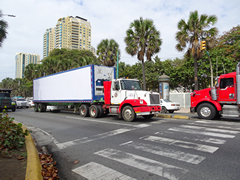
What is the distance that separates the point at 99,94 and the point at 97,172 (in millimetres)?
9176

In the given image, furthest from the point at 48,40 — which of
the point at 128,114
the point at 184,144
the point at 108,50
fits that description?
the point at 184,144

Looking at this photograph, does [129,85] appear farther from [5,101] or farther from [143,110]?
[5,101]

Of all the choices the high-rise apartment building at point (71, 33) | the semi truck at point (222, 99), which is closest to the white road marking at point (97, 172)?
the semi truck at point (222, 99)

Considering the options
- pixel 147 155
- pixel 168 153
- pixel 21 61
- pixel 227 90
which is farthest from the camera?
pixel 21 61

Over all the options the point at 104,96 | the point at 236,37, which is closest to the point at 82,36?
the point at 236,37

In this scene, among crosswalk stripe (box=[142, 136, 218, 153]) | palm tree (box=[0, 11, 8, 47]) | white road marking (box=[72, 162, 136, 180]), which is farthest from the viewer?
palm tree (box=[0, 11, 8, 47])

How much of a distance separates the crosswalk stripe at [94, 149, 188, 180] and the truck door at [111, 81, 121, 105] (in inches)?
240

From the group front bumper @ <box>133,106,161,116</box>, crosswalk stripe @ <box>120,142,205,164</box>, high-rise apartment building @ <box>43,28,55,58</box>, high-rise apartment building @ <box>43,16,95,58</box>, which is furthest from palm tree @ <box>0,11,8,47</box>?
high-rise apartment building @ <box>43,28,55,58</box>

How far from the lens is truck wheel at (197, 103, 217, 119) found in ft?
35.7

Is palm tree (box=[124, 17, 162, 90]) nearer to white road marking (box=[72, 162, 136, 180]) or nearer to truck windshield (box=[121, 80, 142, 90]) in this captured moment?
truck windshield (box=[121, 80, 142, 90])

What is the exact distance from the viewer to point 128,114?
34.1 ft

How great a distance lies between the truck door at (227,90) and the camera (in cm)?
1037

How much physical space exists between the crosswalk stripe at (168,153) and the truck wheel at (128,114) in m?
4.26

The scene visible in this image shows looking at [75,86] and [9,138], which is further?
[75,86]
